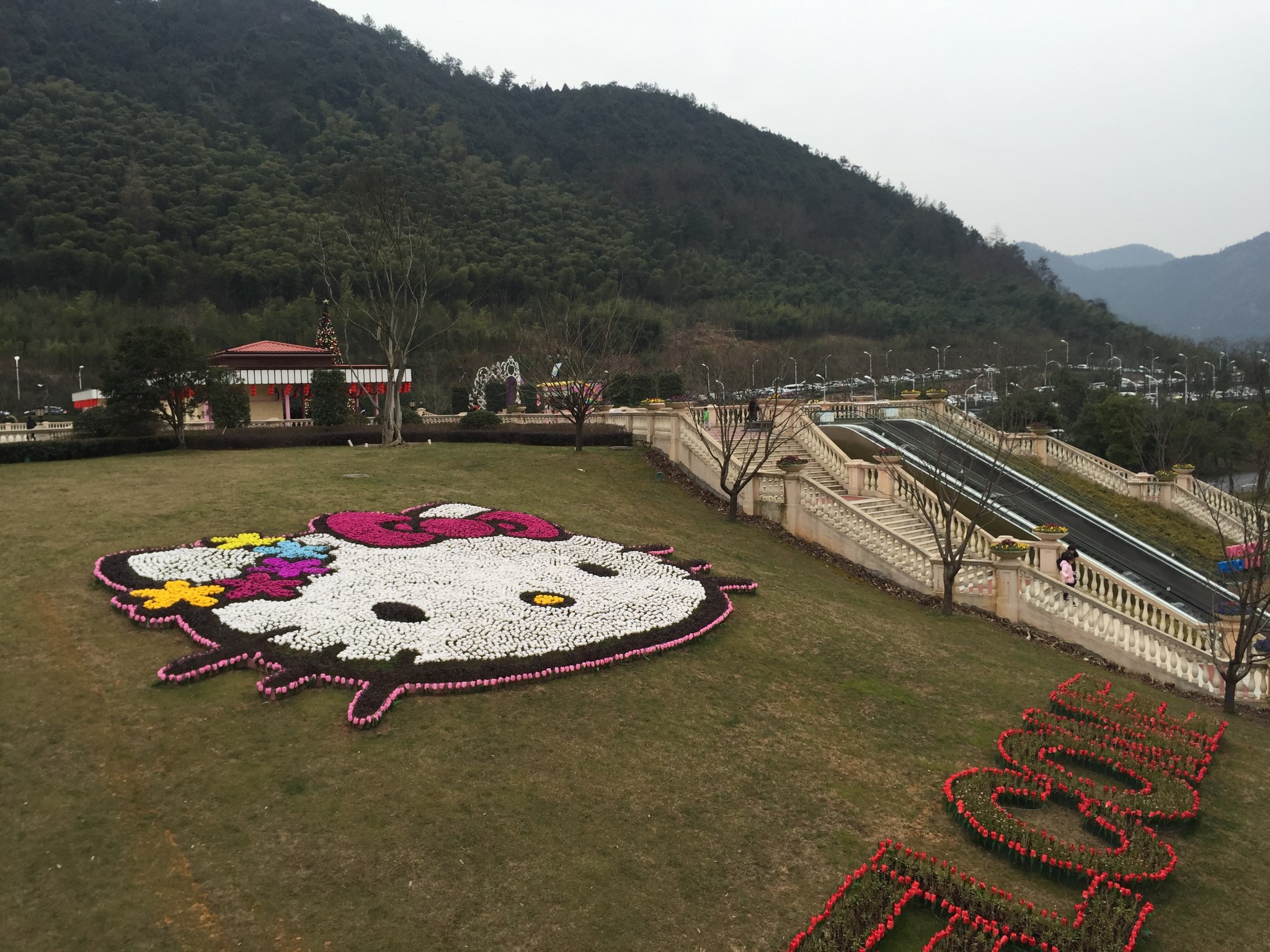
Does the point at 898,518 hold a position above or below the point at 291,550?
below

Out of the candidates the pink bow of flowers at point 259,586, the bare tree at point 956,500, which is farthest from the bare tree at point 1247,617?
the pink bow of flowers at point 259,586

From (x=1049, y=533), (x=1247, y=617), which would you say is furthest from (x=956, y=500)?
(x=1247, y=617)

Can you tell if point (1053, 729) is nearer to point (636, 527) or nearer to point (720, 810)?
point (720, 810)

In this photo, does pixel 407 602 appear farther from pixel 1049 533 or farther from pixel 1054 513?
pixel 1054 513

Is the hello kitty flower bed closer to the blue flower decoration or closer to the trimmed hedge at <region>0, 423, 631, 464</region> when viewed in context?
the blue flower decoration

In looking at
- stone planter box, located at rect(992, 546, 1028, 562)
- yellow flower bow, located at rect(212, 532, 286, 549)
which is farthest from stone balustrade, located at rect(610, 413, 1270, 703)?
yellow flower bow, located at rect(212, 532, 286, 549)

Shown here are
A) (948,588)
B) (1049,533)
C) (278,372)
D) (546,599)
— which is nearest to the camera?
(546,599)

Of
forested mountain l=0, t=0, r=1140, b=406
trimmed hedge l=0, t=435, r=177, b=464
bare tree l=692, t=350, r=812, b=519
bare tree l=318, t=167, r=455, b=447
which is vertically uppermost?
forested mountain l=0, t=0, r=1140, b=406
